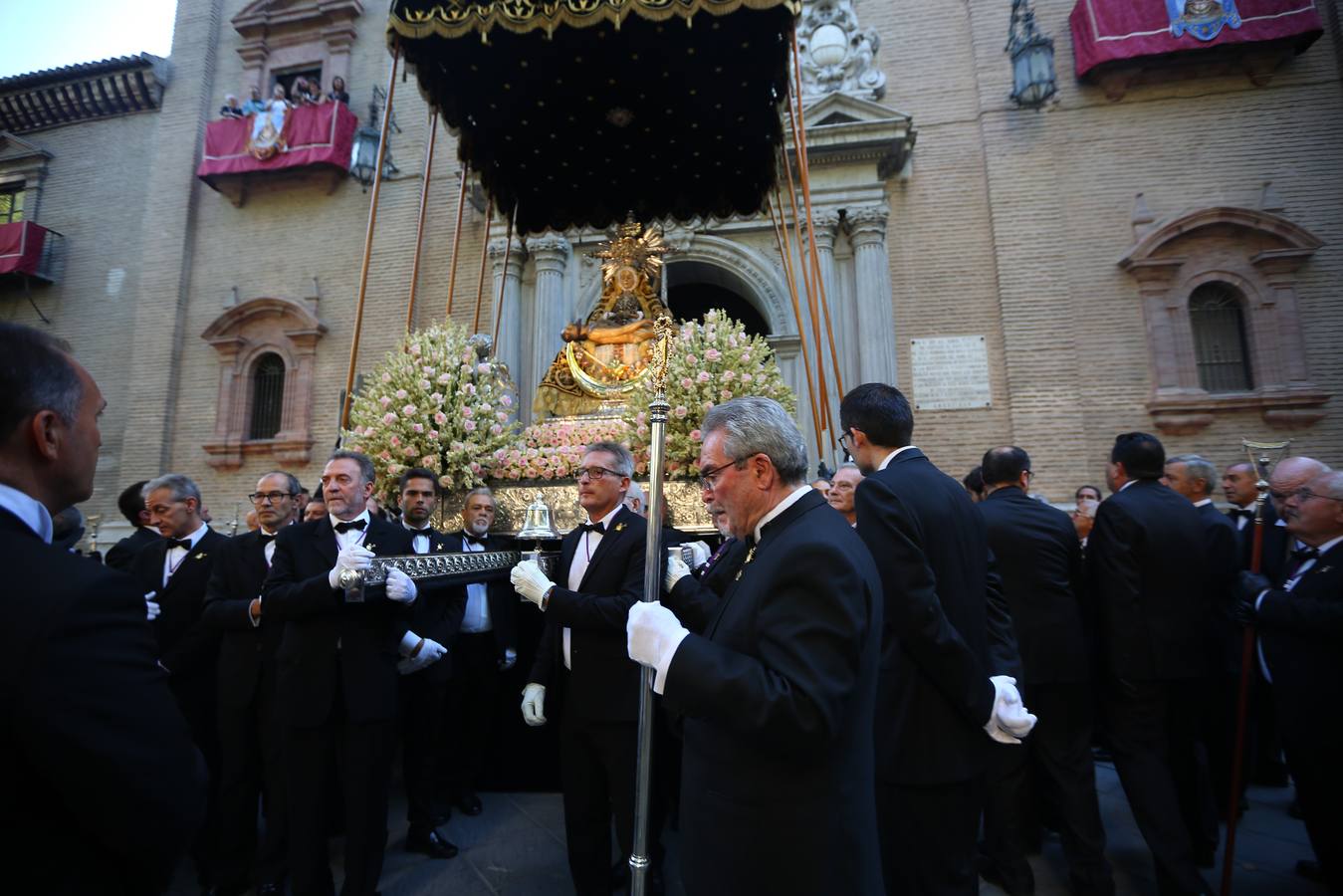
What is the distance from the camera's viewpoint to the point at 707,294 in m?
13.4

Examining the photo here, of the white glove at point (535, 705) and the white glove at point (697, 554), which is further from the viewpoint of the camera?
the white glove at point (697, 554)

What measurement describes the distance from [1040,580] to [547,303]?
9.02m

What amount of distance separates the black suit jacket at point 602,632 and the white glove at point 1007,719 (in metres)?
1.42

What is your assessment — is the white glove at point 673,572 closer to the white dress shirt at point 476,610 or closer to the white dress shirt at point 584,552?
the white dress shirt at point 584,552

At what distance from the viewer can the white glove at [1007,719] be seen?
233 cm

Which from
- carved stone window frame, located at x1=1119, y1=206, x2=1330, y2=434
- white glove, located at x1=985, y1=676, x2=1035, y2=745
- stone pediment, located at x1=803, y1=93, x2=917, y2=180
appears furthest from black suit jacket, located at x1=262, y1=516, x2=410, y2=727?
carved stone window frame, located at x1=1119, y1=206, x2=1330, y2=434

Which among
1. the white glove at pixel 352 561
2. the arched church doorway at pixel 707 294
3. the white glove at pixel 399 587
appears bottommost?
the white glove at pixel 399 587

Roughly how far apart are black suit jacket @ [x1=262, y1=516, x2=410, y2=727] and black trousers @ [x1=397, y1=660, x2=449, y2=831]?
1025 mm

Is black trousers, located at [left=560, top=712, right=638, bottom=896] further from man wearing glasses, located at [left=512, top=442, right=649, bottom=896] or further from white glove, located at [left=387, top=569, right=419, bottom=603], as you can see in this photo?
white glove, located at [left=387, top=569, right=419, bottom=603]

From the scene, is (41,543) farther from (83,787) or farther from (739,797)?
(739,797)

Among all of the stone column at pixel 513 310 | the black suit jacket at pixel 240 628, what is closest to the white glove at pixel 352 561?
the black suit jacket at pixel 240 628

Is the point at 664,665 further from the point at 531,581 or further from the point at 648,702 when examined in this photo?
the point at 531,581

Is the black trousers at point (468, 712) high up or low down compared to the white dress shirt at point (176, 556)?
down

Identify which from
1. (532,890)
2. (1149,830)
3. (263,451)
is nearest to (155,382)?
(263,451)
